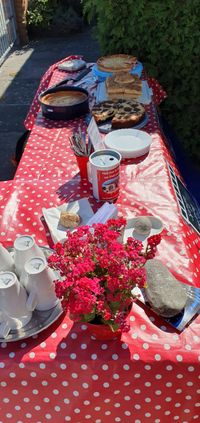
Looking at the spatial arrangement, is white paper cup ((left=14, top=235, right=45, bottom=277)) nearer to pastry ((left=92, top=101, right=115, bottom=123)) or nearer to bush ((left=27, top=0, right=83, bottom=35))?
pastry ((left=92, top=101, right=115, bottom=123))

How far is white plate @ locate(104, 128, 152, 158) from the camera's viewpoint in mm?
2533

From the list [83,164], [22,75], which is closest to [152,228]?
[83,164]

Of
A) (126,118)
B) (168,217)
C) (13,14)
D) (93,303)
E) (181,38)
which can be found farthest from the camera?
(13,14)

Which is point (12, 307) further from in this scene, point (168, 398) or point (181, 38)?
point (181, 38)

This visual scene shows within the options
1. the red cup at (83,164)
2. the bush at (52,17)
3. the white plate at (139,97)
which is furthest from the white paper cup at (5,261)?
the bush at (52,17)

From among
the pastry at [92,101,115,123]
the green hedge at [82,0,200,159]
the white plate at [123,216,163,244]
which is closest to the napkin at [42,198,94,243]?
the white plate at [123,216,163,244]

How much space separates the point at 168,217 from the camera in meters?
2.10

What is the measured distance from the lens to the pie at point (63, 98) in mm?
3113

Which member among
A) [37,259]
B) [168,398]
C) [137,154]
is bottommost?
[168,398]

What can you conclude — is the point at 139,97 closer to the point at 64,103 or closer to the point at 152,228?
the point at 64,103

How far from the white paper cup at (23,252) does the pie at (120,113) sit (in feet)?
4.84

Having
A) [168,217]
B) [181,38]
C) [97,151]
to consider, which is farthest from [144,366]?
[181,38]

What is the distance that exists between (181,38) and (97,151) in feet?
7.53

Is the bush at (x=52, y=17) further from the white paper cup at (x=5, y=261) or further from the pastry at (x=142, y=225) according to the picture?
the white paper cup at (x=5, y=261)
